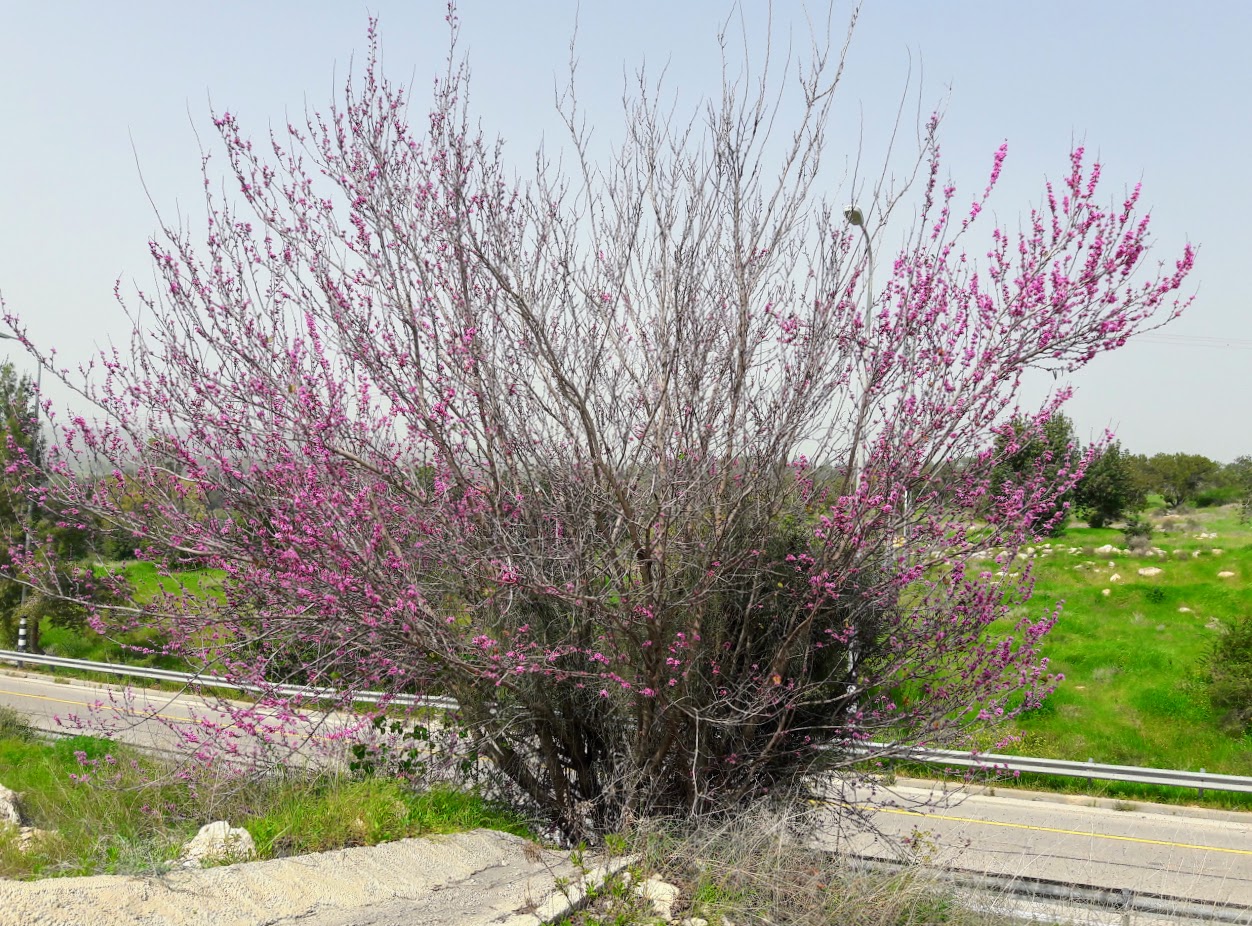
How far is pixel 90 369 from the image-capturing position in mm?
6711

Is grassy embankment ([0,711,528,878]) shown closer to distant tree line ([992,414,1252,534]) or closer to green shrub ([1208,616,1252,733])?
distant tree line ([992,414,1252,534])

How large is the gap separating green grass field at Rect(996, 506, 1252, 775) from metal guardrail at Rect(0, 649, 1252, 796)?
734 millimetres

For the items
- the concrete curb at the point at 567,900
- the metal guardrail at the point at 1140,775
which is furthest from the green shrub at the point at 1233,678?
the concrete curb at the point at 567,900

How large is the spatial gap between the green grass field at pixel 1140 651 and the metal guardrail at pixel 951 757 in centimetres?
73

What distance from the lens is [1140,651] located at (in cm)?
1672

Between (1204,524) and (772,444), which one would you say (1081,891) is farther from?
(1204,524)

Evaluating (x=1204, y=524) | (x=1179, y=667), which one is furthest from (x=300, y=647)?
(x=1204, y=524)

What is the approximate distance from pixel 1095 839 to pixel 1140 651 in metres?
6.95

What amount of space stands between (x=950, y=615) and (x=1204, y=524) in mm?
24714

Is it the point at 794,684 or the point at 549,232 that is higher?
the point at 549,232

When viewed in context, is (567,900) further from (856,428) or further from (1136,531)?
(1136,531)

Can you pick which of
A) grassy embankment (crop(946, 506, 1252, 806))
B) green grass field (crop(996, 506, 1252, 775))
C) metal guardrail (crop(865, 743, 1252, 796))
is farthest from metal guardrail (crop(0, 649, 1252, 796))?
green grass field (crop(996, 506, 1252, 775))

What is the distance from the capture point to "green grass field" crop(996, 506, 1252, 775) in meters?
14.3

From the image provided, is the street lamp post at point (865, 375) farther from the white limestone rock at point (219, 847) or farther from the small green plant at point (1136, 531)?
the small green plant at point (1136, 531)
